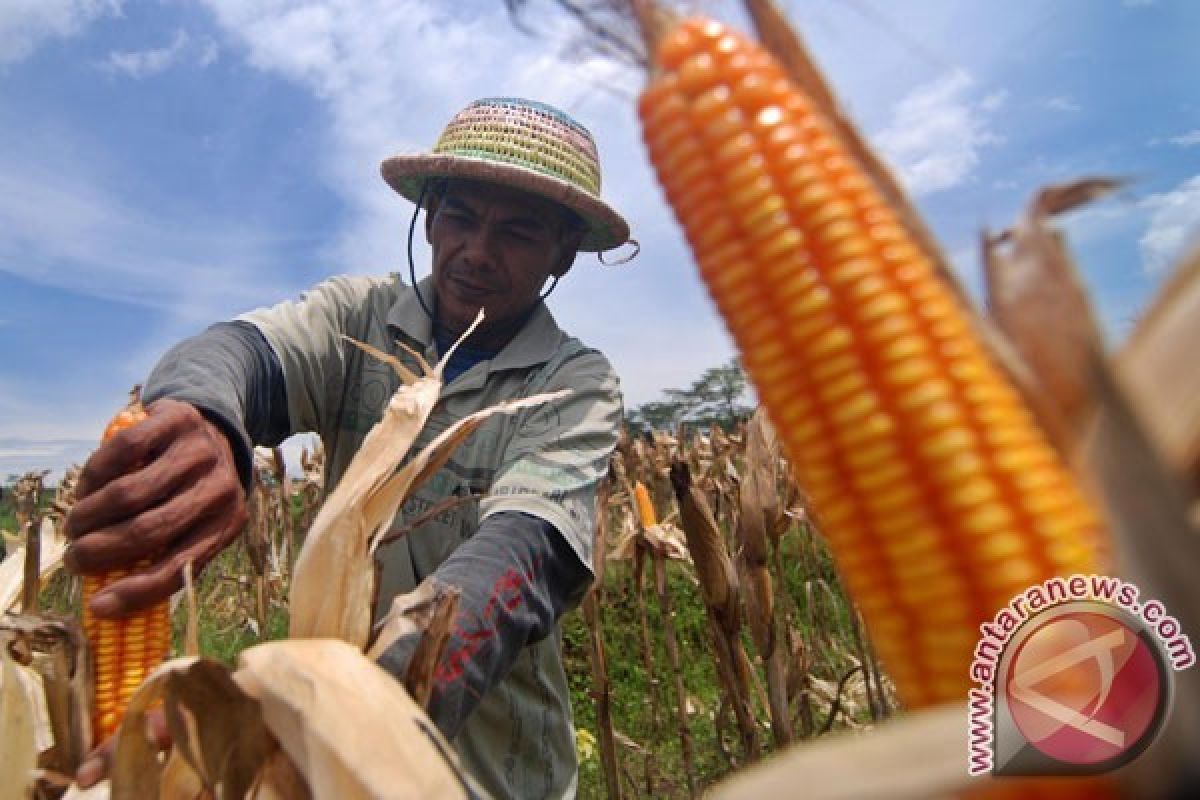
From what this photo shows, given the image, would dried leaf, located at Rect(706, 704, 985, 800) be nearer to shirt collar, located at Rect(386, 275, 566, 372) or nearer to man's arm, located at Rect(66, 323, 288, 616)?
man's arm, located at Rect(66, 323, 288, 616)

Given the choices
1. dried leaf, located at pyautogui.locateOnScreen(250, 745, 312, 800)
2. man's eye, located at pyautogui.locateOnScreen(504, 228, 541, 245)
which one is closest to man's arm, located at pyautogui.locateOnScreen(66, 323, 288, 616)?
dried leaf, located at pyautogui.locateOnScreen(250, 745, 312, 800)

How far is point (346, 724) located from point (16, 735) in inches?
Answer: 29.8

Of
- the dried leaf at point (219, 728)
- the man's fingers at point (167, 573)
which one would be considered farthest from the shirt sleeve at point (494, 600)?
the man's fingers at point (167, 573)

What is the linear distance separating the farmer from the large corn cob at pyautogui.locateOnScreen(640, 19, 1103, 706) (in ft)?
3.01

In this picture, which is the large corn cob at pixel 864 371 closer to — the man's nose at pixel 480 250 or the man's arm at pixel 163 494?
the man's arm at pixel 163 494

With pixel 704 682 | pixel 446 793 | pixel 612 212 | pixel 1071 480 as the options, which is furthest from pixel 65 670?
pixel 704 682

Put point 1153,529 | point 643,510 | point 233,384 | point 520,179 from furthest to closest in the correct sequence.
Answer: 1. point 643,510
2. point 520,179
3. point 233,384
4. point 1153,529

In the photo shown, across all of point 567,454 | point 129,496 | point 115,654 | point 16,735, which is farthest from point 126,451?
point 567,454

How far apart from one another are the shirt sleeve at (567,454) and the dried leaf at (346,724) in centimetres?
75

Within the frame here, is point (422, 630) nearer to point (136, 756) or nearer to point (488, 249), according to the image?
point (136, 756)

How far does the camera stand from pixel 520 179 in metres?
2.09

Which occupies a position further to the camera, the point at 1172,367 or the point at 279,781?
the point at 279,781

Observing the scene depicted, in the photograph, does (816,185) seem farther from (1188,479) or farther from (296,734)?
(296,734)

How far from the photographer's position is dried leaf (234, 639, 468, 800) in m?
0.72
